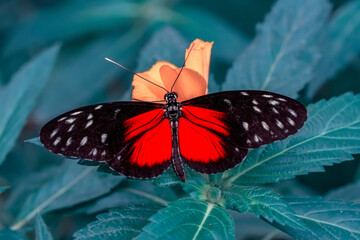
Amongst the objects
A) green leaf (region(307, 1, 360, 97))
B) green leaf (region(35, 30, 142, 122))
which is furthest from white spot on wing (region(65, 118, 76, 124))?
green leaf (region(35, 30, 142, 122))

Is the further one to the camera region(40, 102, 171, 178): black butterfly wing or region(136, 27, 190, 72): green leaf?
region(136, 27, 190, 72): green leaf

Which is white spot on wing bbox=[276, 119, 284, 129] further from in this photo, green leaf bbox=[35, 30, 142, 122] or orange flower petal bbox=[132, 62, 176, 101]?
green leaf bbox=[35, 30, 142, 122]

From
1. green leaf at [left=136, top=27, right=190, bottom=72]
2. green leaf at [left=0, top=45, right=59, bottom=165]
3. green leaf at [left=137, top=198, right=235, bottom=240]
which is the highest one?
green leaf at [left=136, top=27, right=190, bottom=72]

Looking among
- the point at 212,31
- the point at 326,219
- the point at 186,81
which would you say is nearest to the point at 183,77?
the point at 186,81

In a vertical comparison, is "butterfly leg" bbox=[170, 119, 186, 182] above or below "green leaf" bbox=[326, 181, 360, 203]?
below

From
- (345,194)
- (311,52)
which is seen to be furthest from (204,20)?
(345,194)

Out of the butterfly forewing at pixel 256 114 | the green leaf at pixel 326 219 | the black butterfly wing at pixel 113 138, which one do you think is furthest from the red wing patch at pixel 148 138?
the green leaf at pixel 326 219

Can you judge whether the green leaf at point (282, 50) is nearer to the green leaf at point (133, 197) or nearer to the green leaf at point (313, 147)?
the green leaf at point (313, 147)
